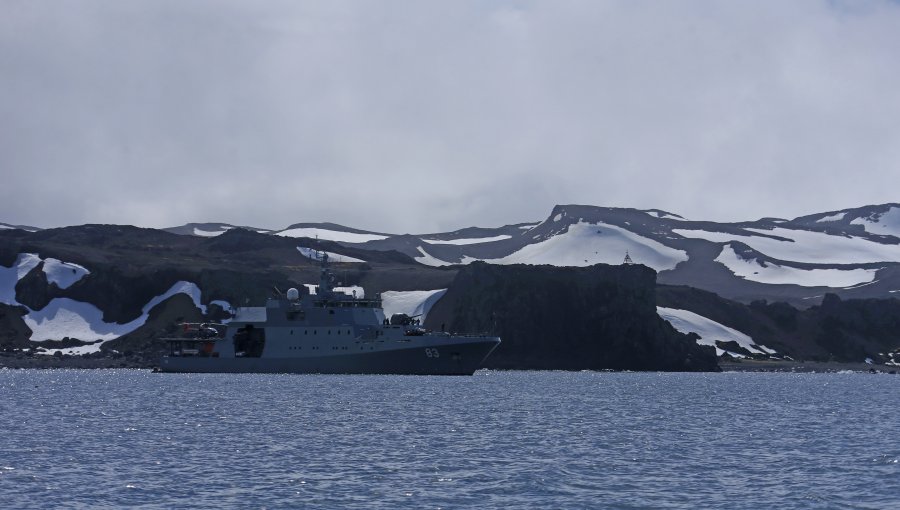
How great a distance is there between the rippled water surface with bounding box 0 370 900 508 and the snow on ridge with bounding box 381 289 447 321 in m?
85.4

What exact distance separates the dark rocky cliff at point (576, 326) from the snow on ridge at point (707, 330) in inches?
922

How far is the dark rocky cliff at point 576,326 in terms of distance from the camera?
138 m

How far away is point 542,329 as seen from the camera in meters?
139

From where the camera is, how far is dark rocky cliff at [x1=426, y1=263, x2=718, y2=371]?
452 ft

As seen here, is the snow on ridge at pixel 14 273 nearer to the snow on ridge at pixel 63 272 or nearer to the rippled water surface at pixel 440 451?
the snow on ridge at pixel 63 272

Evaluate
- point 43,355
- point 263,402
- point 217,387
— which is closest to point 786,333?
point 43,355

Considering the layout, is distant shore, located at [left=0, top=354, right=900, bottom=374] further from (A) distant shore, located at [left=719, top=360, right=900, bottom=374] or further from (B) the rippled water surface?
(B) the rippled water surface

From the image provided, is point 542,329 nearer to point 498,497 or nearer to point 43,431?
point 43,431

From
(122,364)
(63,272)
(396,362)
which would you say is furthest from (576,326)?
(63,272)

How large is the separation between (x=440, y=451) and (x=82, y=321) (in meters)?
119

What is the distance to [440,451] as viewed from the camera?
42.7m

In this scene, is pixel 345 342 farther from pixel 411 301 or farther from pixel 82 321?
pixel 411 301

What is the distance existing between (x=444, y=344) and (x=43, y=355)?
2434 inches

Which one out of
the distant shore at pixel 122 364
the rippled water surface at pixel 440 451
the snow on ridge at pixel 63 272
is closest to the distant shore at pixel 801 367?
the distant shore at pixel 122 364
